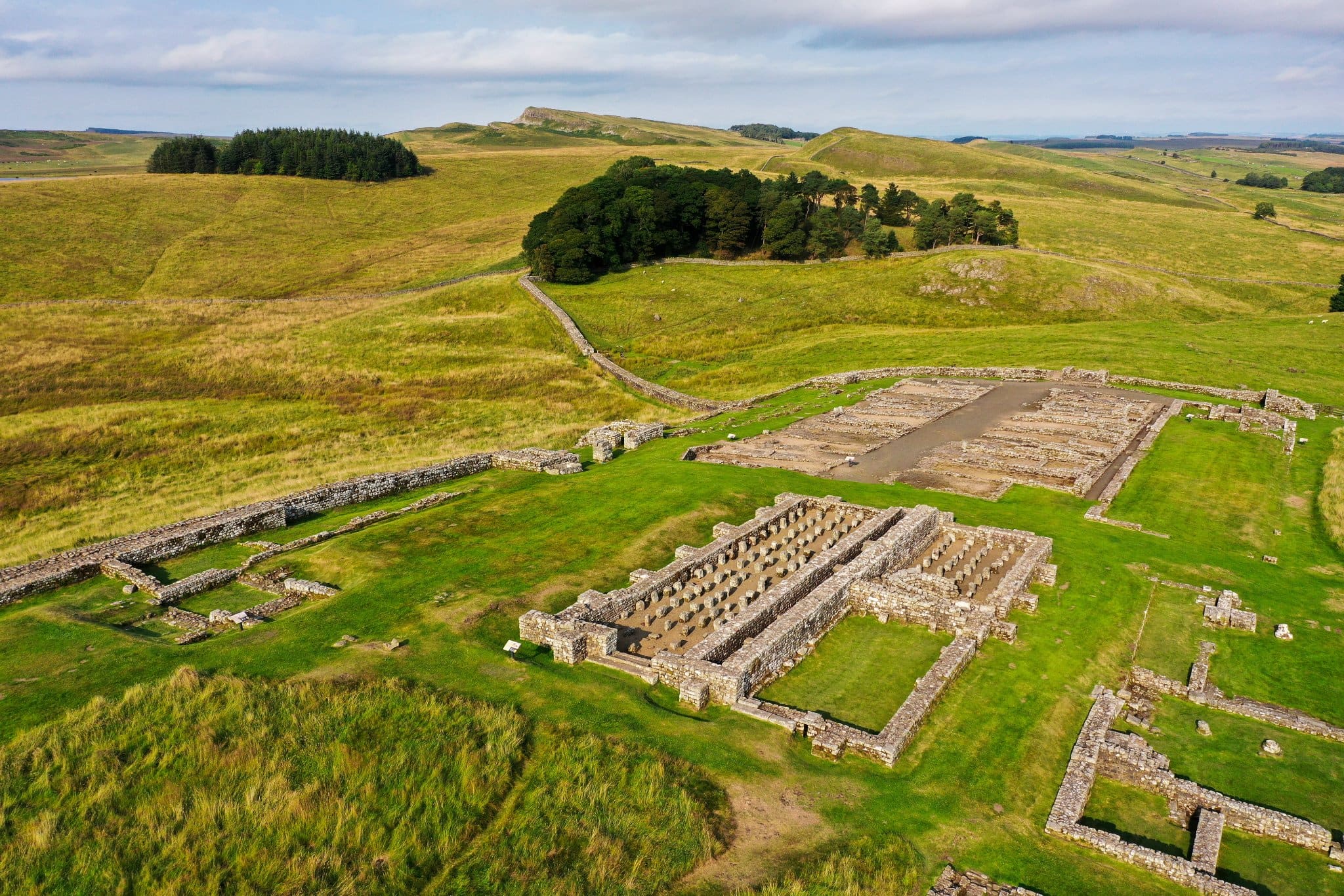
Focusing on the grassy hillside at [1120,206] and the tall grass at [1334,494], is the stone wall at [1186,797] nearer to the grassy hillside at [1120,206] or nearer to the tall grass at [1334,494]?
the tall grass at [1334,494]

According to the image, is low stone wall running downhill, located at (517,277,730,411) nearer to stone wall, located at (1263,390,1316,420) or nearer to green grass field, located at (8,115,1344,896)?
green grass field, located at (8,115,1344,896)

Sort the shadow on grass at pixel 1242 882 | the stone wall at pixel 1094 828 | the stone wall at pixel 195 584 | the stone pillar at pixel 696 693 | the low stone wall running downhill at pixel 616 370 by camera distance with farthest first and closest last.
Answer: the low stone wall running downhill at pixel 616 370
the stone wall at pixel 195 584
the stone pillar at pixel 696 693
the shadow on grass at pixel 1242 882
the stone wall at pixel 1094 828

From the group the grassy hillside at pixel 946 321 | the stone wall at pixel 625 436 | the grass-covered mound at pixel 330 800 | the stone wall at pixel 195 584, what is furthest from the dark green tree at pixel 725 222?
the grass-covered mound at pixel 330 800

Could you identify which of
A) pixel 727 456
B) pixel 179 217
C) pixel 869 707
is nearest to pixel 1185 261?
pixel 727 456

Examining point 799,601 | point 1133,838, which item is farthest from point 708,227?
point 1133,838

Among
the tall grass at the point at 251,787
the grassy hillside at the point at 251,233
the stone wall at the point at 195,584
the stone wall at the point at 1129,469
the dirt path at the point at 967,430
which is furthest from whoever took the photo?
the grassy hillside at the point at 251,233

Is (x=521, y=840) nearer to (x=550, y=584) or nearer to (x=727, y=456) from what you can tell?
(x=550, y=584)

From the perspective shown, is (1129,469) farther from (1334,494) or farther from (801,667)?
(801,667)

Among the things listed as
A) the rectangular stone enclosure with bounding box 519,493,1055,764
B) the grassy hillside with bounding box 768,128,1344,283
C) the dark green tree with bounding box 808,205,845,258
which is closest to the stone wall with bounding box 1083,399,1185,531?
the rectangular stone enclosure with bounding box 519,493,1055,764
